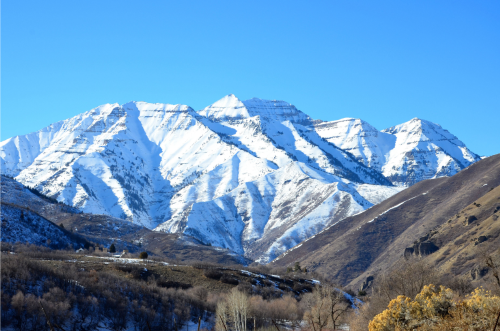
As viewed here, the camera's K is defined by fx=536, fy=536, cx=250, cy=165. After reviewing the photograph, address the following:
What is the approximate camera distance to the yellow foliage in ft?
145

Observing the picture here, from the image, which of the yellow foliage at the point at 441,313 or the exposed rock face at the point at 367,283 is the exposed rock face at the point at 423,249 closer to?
the exposed rock face at the point at 367,283

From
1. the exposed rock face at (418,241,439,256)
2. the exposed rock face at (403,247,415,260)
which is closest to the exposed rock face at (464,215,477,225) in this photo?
the exposed rock face at (418,241,439,256)

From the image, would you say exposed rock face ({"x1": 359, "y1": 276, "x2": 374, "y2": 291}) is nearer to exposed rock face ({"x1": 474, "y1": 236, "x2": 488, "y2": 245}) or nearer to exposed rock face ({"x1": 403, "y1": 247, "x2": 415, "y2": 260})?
exposed rock face ({"x1": 403, "y1": 247, "x2": 415, "y2": 260})

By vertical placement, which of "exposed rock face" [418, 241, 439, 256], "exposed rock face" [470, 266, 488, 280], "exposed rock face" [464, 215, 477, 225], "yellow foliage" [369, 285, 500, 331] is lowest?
"yellow foliage" [369, 285, 500, 331]

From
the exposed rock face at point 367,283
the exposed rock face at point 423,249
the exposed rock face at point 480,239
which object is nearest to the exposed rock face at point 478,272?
the exposed rock face at point 480,239

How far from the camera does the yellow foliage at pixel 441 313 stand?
4419 cm

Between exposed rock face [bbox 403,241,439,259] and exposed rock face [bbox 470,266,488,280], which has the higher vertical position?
exposed rock face [bbox 403,241,439,259]

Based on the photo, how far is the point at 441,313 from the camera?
50906mm

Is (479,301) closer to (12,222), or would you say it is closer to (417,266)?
(417,266)

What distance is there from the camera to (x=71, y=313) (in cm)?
7906

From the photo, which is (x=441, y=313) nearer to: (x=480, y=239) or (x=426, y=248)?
(x=480, y=239)

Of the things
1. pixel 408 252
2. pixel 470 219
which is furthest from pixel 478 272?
pixel 408 252

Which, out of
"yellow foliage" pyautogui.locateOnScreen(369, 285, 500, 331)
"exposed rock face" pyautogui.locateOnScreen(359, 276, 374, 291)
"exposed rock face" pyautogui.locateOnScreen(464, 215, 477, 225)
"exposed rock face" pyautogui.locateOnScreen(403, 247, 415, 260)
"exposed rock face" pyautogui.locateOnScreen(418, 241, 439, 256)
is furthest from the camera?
"exposed rock face" pyautogui.locateOnScreen(403, 247, 415, 260)

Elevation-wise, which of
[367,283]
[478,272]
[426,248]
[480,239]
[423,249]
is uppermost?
[426,248]
